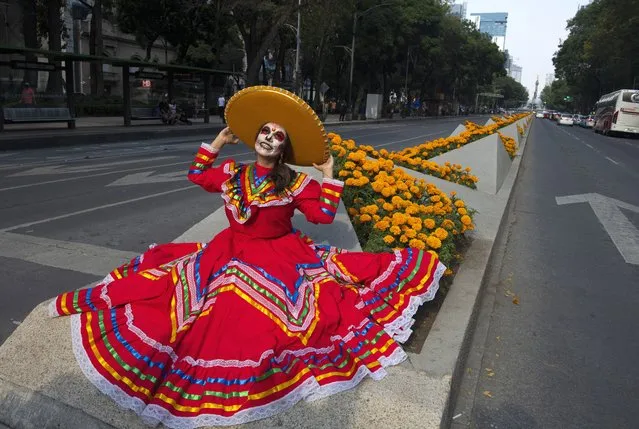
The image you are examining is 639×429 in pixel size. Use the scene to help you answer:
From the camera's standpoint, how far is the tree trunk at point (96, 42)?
1161 inches

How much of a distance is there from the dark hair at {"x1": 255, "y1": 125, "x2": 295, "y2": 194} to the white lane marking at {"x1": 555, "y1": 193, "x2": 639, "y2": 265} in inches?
175

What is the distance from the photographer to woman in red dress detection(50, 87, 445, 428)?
2350 mm

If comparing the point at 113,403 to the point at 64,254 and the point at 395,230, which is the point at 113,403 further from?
the point at 64,254

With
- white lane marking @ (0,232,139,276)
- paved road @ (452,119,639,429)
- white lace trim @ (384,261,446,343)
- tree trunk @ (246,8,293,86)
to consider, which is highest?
tree trunk @ (246,8,293,86)

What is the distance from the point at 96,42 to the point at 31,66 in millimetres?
12796

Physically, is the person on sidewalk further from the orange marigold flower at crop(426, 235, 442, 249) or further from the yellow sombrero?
the yellow sombrero

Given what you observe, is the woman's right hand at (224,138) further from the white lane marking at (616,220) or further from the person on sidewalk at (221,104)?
the person on sidewalk at (221,104)

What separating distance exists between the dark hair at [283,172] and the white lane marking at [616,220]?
4452 millimetres

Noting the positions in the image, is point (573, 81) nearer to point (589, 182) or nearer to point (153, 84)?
point (153, 84)

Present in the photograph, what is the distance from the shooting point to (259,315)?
2641 millimetres

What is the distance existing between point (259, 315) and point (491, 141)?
26.8 feet

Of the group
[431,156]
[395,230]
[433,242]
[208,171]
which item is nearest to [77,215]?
[208,171]

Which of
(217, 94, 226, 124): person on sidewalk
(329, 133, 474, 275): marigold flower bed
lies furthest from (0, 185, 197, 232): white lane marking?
(217, 94, 226, 124): person on sidewalk

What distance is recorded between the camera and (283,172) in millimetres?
3119
